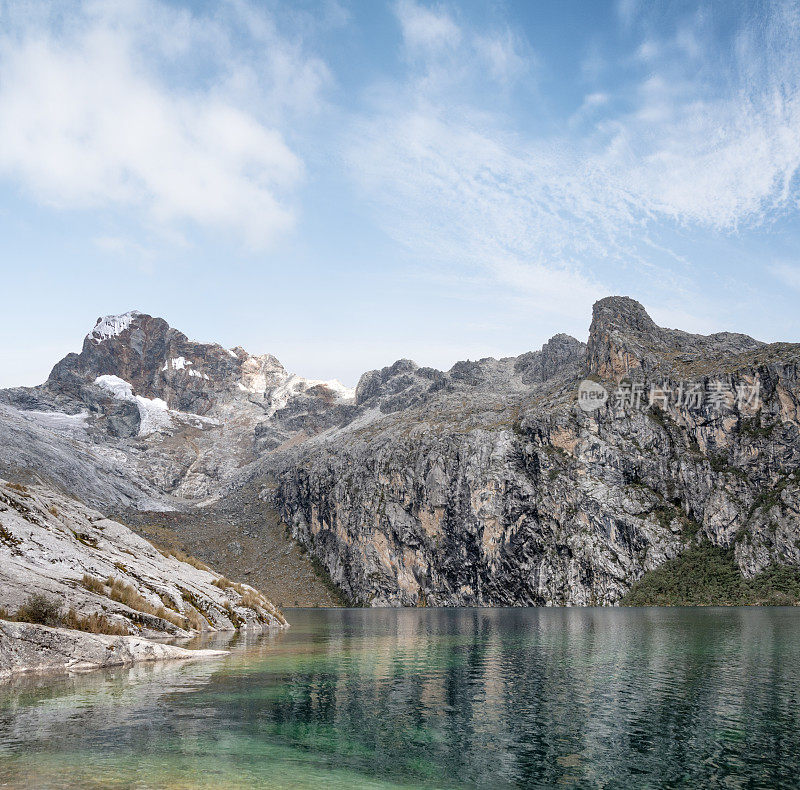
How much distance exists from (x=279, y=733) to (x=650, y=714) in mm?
19590

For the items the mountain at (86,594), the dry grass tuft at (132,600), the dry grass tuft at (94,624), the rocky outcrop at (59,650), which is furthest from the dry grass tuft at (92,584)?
the rocky outcrop at (59,650)

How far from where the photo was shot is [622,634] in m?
84.9

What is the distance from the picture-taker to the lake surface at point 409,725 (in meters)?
22.8

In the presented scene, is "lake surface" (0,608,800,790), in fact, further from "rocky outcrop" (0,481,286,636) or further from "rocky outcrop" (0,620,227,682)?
"rocky outcrop" (0,481,286,636)

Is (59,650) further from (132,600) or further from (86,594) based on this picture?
(132,600)

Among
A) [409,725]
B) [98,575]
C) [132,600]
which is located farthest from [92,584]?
[409,725]

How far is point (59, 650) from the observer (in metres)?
41.5

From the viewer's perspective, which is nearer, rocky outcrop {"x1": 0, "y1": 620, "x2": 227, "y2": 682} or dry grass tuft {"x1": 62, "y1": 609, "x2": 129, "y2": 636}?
rocky outcrop {"x1": 0, "y1": 620, "x2": 227, "y2": 682}

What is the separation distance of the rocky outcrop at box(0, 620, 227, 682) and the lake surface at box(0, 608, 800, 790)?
2282 mm

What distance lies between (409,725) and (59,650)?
970 inches

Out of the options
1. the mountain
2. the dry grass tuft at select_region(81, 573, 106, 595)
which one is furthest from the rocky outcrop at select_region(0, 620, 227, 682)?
the dry grass tuft at select_region(81, 573, 106, 595)

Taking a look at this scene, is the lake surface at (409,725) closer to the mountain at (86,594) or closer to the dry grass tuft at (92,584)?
the mountain at (86,594)

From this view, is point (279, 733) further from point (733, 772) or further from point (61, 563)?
point (61, 563)

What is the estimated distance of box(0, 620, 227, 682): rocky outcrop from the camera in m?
38.7
